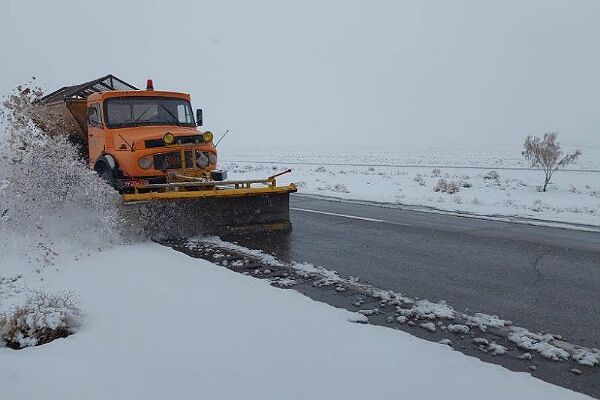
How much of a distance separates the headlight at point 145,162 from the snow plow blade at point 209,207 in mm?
413

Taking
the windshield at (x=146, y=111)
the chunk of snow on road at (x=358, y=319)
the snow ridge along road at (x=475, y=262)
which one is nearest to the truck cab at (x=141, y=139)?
the windshield at (x=146, y=111)

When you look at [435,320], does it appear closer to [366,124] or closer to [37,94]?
[37,94]

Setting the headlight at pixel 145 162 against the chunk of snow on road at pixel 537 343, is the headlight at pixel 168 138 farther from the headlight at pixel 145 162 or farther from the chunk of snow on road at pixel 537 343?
the chunk of snow on road at pixel 537 343

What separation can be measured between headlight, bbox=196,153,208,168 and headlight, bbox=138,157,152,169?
2.83 feet

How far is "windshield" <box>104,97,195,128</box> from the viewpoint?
9008mm

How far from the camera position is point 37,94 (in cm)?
1095

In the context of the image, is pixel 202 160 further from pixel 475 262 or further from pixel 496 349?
pixel 496 349

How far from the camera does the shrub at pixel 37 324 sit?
3762 mm

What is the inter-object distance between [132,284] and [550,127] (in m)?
131

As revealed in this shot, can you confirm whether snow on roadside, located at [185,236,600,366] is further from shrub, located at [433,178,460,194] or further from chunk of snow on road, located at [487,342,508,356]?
shrub, located at [433,178,460,194]

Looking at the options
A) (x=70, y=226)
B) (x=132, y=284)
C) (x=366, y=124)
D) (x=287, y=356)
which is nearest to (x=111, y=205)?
(x=70, y=226)

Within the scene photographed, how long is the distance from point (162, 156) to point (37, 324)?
5.15 m

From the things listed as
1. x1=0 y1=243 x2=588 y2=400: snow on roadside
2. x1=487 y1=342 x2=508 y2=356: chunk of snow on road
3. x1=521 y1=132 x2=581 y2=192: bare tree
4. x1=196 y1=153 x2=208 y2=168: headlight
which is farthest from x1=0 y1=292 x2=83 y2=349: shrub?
x1=521 y1=132 x2=581 y2=192: bare tree

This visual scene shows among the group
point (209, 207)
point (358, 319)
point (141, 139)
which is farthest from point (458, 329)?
point (141, 139)
